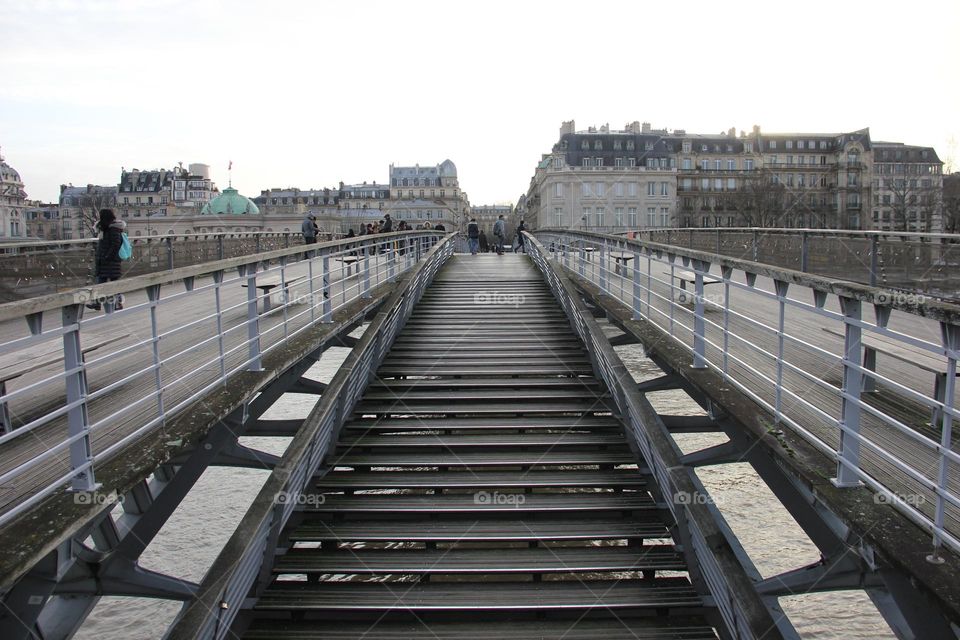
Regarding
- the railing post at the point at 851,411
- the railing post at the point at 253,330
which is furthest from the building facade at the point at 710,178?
the railing post at the point at 851,411

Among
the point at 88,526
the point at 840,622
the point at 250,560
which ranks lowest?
the point at 840,622

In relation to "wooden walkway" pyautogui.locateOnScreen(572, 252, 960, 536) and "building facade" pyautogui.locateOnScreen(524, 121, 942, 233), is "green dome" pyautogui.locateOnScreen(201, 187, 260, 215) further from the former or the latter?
"wooden walkway" pyautogui.locateOnScreen(572, 252, 960, 536)

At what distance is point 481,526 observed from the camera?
631 cm

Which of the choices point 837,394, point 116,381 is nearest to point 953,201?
point 837,394

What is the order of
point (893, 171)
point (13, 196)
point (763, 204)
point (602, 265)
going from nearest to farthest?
1. point (602, 265)
2. point (763, 204)
3. point (893, 171)
4. point (13, 196)

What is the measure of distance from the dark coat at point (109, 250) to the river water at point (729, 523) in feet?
16.8

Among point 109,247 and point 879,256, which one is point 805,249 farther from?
point 109,247

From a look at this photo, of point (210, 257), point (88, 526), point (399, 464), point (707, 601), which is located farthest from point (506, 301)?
point (210, 257)

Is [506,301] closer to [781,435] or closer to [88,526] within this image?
[781,435]

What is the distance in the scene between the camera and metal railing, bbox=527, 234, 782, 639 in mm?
4559

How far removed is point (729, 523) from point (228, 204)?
96268 mm

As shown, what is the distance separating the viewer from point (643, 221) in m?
91.1

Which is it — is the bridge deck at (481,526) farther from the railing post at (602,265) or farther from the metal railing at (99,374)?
the railing post at (602,265)

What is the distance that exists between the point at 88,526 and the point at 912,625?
4381 millimetres
